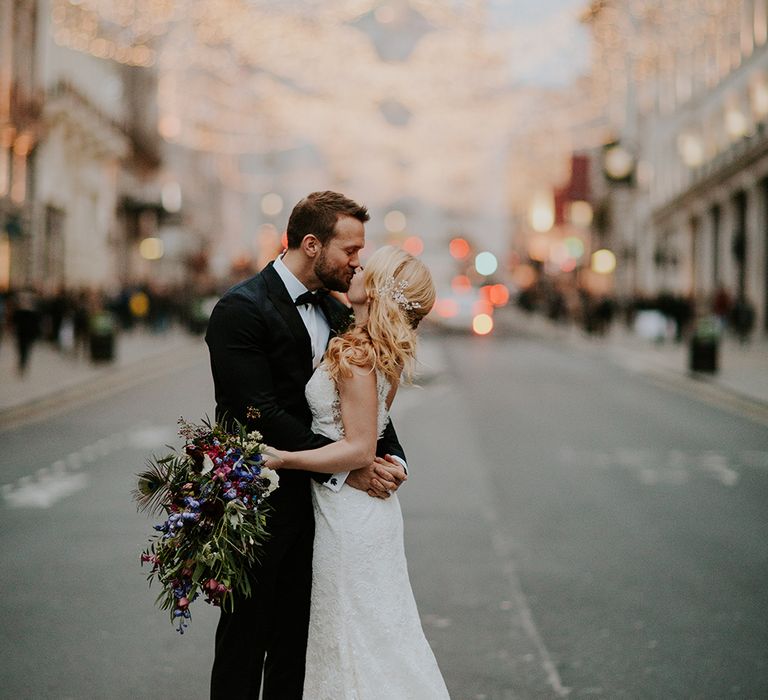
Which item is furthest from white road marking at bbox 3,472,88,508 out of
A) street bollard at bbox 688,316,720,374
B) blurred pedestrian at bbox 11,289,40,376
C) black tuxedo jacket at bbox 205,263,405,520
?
street bollard at bbox 688,316,720,374

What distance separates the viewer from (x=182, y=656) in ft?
18.0

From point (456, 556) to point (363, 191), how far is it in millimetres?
99772

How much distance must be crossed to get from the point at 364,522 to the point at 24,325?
1916cm

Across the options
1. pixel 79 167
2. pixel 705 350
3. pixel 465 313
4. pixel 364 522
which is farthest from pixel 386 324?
pixel 79 167

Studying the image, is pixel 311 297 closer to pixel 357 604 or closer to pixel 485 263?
pixel 357 604

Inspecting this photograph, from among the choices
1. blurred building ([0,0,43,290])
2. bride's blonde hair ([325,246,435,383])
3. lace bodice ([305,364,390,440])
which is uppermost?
blurred building ([0,0,43,290])

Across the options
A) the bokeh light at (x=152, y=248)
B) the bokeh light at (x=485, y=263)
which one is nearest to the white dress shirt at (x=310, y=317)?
the bokeh light at (x=485, y=263)

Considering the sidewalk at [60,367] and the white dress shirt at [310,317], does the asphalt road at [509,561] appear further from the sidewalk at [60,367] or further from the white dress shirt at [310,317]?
the sidewalk at [60,367]

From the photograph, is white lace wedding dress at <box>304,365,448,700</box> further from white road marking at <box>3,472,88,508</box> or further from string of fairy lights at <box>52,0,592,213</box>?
string of fairy lights at <box>52,0,592,213</box>

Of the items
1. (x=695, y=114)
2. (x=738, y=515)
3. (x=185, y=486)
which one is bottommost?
(x=738, y=515)

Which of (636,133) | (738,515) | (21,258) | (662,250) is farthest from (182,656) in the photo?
(636,133)

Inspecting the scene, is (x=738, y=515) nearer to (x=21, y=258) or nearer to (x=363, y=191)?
(x=21, y=258)

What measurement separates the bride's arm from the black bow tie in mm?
351

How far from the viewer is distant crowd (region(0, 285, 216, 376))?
2202cm
